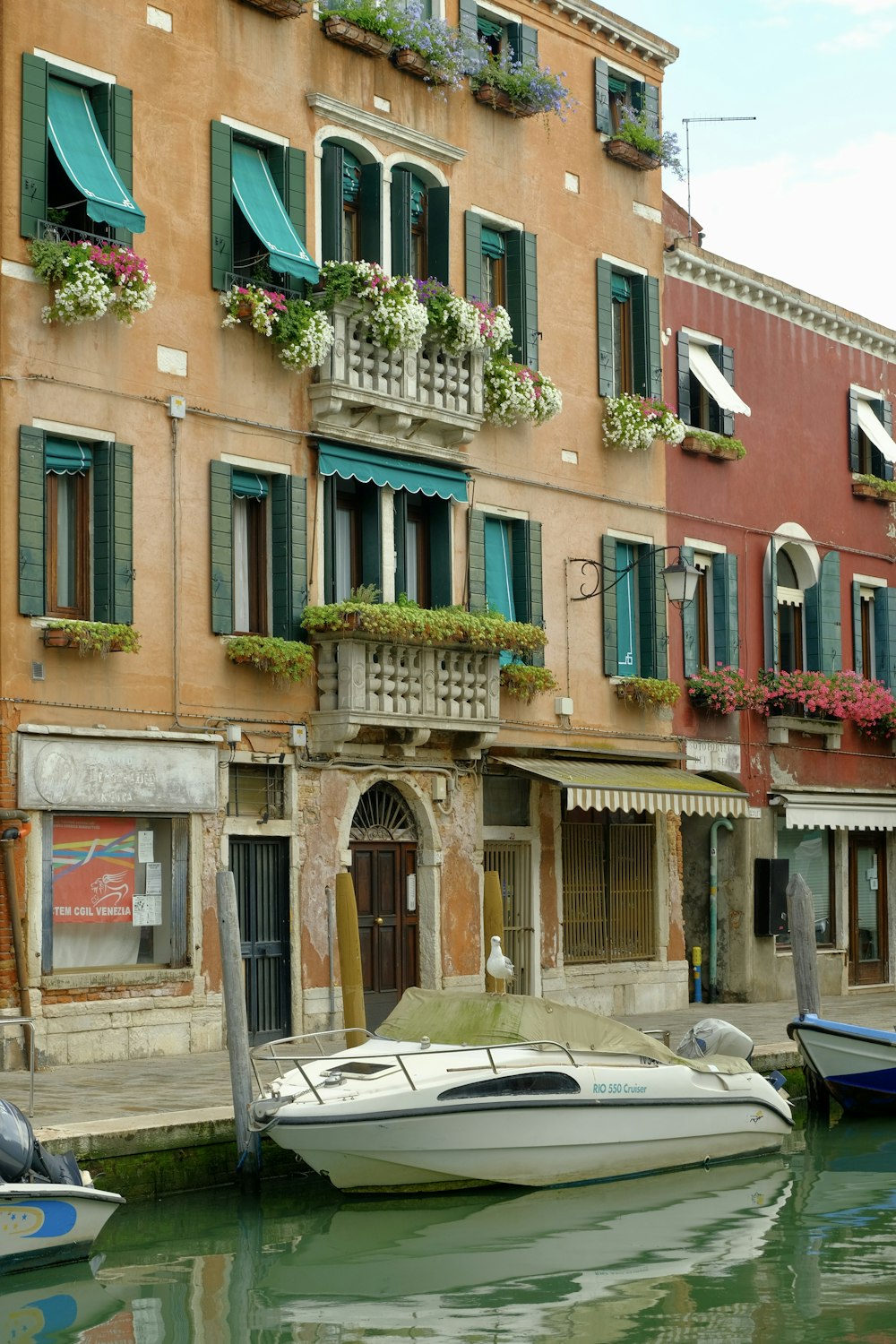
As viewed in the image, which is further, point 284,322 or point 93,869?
point 284,322

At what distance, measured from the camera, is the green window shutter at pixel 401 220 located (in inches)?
787

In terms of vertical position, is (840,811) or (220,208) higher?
(220,208)

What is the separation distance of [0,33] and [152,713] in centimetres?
575

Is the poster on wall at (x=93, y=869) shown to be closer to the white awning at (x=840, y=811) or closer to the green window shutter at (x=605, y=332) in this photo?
the green window shutter at (x=605, y=332)

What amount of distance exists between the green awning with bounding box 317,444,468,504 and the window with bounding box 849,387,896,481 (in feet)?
29.7

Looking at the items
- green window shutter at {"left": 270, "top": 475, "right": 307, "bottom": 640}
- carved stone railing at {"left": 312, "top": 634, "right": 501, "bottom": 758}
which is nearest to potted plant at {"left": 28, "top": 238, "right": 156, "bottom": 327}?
green window shutter at {"left": 270, "top": 475, "right": 307, "bottom": 640}

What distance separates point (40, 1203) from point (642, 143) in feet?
52.4

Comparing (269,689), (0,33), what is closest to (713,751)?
(269,689)

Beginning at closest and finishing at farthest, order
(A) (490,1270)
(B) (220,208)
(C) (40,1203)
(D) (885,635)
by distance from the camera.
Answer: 1. (C) (40,1203)
2. (A) (490,1270)
3. (B) (220,208)
4. (D) (885,635)

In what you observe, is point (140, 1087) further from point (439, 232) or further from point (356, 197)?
point (439, 232)

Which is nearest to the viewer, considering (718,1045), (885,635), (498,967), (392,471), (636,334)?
(498,967)

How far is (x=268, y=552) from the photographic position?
18547 mm

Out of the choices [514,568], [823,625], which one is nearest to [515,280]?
[514,568]

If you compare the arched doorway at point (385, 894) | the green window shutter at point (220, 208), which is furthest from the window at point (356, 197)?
the arched doorway at point (385, 894)
